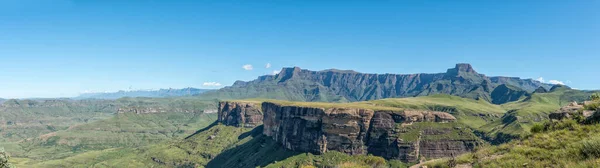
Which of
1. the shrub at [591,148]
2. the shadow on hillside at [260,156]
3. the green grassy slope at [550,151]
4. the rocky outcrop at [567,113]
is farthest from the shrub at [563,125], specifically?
the shadow on hillside at [260,156]

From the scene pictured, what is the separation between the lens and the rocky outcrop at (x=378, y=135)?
14538cm

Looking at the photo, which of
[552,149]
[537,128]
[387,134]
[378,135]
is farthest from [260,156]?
[552,149]

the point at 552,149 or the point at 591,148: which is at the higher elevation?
the point at 591,148

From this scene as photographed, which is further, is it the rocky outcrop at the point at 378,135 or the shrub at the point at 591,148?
the rocky outcrop at the point at 378,135

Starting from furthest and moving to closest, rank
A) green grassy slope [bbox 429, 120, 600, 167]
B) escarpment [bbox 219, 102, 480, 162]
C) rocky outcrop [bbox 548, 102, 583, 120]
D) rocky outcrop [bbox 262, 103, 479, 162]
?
1. escarpment [bbox 219, 102, 480, 162]
2. rocky outcrop [bbox 262, 103, 479, 162]
3. rocky outcrop [bbox 548, 102, 583, 120]
4. green grassy slope [bbox 429, 120, 600, 167]

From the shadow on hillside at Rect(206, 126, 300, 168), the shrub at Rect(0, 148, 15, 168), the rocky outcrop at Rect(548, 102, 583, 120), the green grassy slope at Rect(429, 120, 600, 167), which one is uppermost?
the rocky outcrop at Rect(548, 102, 583, 120)

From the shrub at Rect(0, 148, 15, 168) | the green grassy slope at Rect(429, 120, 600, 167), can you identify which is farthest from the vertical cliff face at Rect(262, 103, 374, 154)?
the shrub at Rect(0, 148, 15, 168)

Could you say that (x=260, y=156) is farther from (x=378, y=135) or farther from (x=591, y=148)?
(x=591, y=148)

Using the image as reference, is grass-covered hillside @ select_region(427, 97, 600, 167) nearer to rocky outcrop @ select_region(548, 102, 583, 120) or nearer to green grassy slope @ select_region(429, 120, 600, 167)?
green grassy slope @ select_region(429, 120, 600, 167)

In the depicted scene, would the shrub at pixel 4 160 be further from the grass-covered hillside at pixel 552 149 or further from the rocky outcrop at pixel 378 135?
the rocky outcrop at pixel 378 135

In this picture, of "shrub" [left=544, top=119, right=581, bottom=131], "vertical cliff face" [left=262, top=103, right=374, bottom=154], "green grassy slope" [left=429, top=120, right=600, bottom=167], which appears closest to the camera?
"green grassy slope" [left=429, top=120, right=600, bottom=167]

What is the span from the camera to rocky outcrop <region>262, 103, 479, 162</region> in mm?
145375

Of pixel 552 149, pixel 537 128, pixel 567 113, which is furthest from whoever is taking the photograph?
pixel 567 113

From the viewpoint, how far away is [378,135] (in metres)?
150
